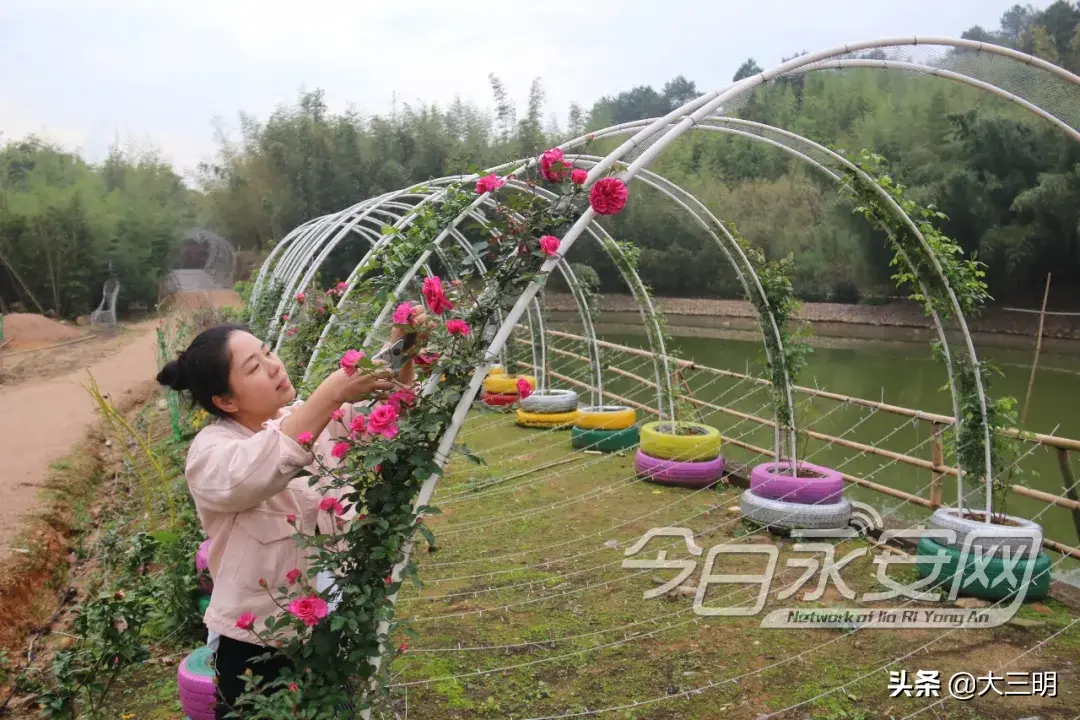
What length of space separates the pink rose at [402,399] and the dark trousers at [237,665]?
54 cm

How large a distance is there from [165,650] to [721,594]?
2.37 meters

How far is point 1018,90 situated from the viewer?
2836 millimetres

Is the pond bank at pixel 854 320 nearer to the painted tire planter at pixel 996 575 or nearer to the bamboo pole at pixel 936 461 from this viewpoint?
the bamboo pole at pixel 936 461

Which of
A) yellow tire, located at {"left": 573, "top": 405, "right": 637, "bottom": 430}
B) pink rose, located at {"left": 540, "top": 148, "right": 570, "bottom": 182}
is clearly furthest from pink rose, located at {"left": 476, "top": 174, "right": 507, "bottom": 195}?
yellow tire, located at {"left": 573, "top": 405, "right": 637, "bottom": 430}

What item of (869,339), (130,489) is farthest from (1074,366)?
(130,489)

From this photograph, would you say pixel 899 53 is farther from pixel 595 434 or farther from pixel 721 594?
pixel 595 434

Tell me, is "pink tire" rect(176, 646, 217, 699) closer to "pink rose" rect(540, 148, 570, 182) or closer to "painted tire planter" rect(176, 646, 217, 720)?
"painted tire planter" rect(176, 646, 217, 720)

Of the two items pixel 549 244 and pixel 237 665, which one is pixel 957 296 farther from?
pixel 237 665

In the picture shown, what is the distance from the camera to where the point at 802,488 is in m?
4.31

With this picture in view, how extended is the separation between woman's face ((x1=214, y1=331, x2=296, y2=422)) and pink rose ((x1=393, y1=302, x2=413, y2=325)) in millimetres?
258

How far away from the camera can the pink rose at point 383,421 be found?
5.21 feet

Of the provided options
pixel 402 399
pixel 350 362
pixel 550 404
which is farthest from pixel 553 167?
pixel 550 404

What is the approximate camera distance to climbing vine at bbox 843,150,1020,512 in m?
3.55

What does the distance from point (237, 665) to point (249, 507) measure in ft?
1.16
